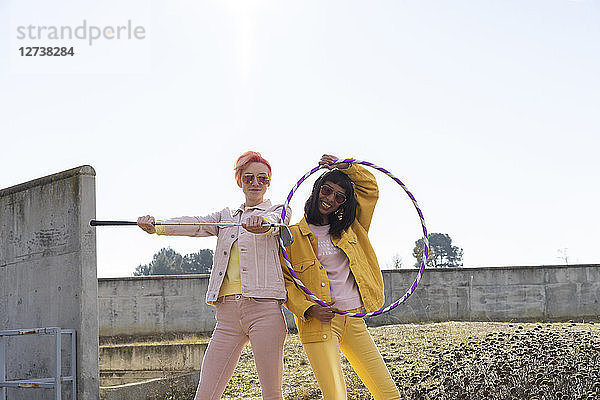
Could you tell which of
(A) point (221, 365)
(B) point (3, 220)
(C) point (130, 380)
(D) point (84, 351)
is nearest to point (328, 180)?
(A) point (221, 365)

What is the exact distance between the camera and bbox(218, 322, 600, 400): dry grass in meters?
8.21

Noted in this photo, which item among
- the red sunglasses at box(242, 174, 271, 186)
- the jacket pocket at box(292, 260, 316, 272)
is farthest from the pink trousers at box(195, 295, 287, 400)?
the red sunglasses at box(242, 174, 271, 186)

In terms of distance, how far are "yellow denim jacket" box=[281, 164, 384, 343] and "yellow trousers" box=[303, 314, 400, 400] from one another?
73mm

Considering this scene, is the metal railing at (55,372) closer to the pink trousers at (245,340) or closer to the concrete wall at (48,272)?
the concrete wall at (48,272)

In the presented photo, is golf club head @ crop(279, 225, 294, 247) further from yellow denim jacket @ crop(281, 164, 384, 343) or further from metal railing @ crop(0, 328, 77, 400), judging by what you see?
metal railing @ crop(0, 328, 77, 400)

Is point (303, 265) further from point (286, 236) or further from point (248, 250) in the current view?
point (248, 250)

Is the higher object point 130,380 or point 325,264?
point 325,264

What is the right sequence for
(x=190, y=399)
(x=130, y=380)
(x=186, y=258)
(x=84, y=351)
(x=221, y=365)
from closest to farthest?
(x=221, y=365)
(x=84, y=351)
(x=190, y=399)
(x=130, y=380)
(x=186, y=258)

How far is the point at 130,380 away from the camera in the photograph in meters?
12.0

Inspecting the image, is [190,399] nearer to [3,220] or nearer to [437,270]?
[3,220]

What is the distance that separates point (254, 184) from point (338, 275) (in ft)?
2.65

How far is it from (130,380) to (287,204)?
7.51 m

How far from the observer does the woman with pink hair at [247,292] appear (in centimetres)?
494

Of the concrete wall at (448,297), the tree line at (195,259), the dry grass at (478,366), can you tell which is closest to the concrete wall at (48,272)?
the dry grass at (478,366)
